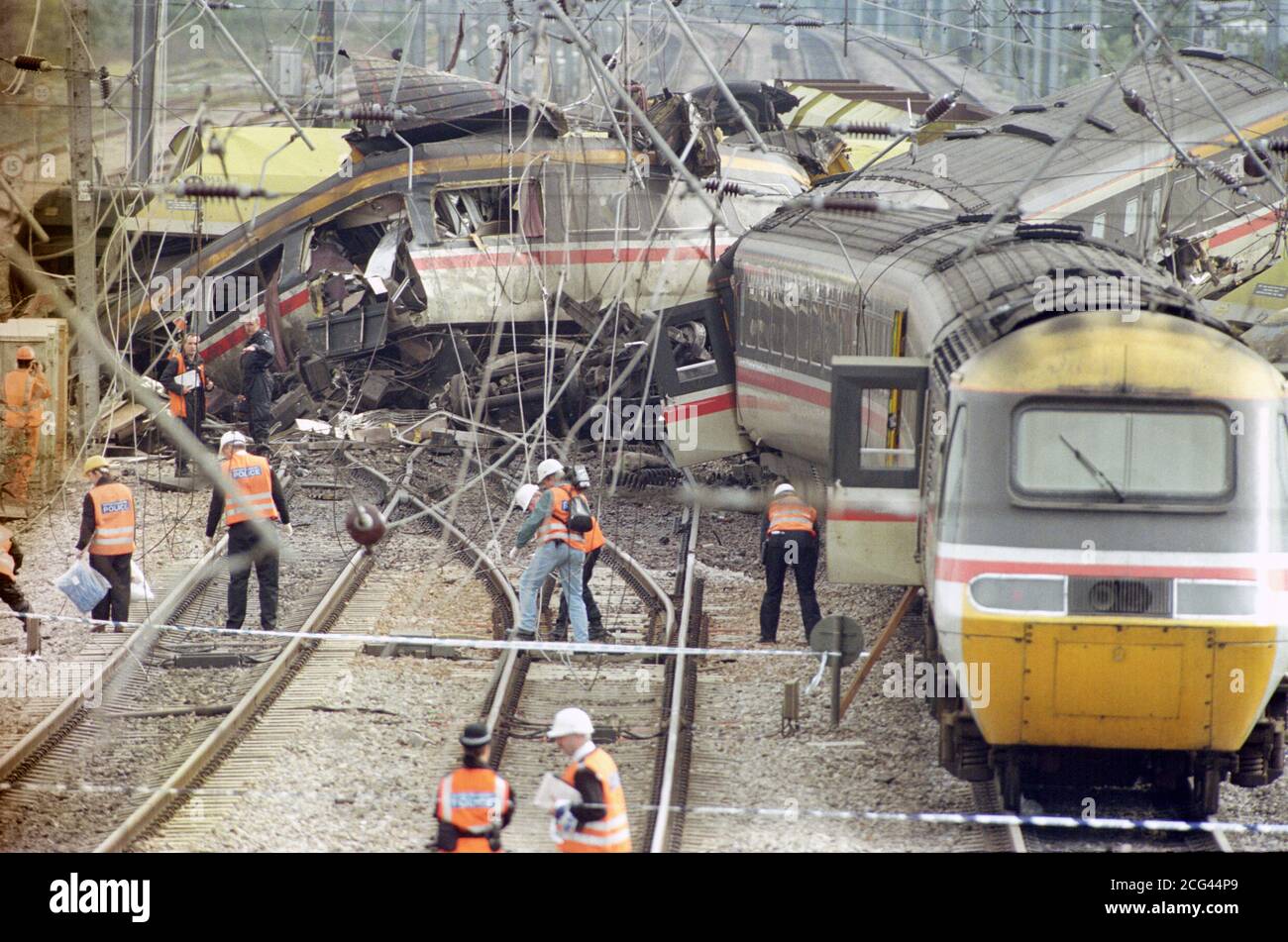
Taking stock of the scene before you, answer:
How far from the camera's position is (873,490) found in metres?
11.1

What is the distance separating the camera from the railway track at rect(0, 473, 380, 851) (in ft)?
32.7

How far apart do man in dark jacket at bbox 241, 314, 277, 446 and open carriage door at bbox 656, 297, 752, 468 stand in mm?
5465

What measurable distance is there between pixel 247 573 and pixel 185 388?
20.7 ft

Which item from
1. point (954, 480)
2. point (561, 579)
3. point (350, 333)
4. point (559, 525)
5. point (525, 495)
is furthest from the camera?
Answer: point (350, 333)

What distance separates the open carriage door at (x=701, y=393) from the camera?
1734 centimetres

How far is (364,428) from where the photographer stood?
69.4ft

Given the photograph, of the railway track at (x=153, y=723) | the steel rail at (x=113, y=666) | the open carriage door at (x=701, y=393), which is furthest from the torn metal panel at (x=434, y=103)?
the railway track at (x=153, y=723)

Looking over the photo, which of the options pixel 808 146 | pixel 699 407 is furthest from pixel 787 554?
pixel 808 146

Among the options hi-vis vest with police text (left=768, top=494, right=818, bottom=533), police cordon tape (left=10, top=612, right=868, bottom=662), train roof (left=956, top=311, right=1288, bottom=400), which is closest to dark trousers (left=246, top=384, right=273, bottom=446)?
police cordon tape (left=10, top=612, right=868, bottom=662)

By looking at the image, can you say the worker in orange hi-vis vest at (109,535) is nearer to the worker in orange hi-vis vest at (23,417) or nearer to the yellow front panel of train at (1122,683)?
the worker in orange hi-vis vest at (23,417)

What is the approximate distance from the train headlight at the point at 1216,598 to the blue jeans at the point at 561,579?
530 cm

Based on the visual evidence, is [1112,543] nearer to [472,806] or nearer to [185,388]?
[472,806]
